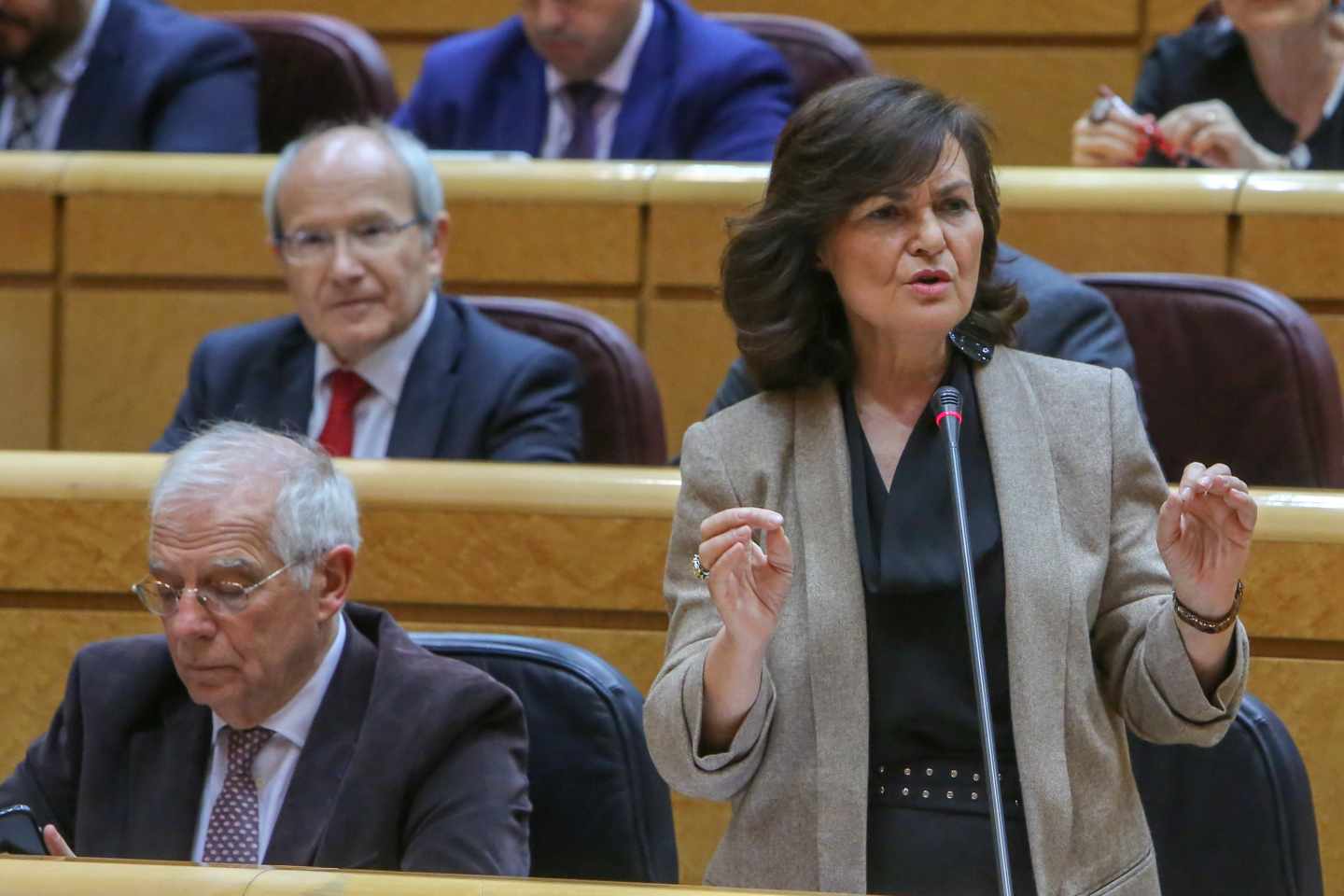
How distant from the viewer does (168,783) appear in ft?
4.33

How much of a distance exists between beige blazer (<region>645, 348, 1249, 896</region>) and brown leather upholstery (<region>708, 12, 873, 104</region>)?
1.47m

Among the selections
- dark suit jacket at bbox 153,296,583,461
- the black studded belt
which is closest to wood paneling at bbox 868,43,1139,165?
dark suit jacket at bbox 153,296,583,461

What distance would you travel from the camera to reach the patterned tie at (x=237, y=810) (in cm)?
131

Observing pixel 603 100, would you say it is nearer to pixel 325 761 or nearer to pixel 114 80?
pixel 114 80

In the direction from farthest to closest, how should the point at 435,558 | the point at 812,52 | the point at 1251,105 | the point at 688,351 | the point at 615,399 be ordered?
the point at 812,52
the point at 1251,105
the point at 688,351
the point at 615,399
the point at 435,558

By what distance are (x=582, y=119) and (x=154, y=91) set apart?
1.70 ft

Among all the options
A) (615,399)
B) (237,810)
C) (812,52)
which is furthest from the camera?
(812,52)

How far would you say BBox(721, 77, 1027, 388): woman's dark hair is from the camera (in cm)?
113

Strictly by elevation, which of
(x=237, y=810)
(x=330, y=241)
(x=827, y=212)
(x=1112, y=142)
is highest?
(x=827, y=212)

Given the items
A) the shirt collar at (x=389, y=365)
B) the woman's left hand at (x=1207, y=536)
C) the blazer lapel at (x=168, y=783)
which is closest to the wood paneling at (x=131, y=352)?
the shirt collar at (x=389, y=365)

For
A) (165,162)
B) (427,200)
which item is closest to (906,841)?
(427,200)

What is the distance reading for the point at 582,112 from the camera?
7.91ft

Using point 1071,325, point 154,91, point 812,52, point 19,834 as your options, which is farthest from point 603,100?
point 19,834

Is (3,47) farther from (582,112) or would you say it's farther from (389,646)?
(389,646)
